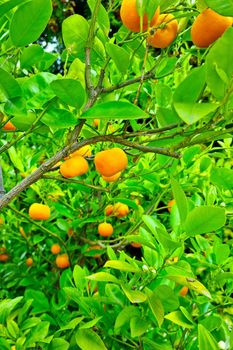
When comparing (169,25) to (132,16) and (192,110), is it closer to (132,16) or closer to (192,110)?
(132,16)

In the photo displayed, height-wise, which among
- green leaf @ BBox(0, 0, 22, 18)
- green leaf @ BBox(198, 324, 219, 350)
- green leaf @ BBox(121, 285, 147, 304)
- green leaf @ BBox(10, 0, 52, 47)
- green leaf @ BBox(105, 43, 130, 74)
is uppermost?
green leaf @ BBox(0, 0, 22, 18)

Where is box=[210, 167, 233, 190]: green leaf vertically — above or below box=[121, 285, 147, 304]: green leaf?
below

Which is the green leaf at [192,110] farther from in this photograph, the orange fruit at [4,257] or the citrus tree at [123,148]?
the orange fruit at [4,257]

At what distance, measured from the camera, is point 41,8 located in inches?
23.0

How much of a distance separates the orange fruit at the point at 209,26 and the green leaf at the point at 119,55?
112 millimetres

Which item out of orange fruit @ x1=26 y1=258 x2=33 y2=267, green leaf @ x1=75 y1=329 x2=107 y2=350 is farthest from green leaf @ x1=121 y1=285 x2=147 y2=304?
orange fruit @ x1=26 y1=258 x2=33 y2=267

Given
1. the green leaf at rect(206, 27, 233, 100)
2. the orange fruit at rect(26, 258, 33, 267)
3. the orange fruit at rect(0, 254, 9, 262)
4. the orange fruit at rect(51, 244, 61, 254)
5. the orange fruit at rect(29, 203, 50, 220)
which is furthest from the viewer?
the orange fruit at rect(0, 254, 9, 262)

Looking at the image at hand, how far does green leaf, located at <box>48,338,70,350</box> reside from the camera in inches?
36.1

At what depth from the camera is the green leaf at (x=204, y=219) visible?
2.15 feet

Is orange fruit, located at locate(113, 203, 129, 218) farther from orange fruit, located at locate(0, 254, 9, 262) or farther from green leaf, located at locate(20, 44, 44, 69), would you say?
green leaf, located at locate(20, 44, 44, 69)

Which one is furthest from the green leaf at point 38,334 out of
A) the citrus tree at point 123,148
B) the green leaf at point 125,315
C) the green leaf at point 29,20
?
the green leaf at point 29,20

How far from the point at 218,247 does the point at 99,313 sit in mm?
272

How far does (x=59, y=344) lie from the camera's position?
933mm

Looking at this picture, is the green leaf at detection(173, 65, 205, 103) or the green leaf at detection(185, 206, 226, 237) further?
the green leaf at detection(185, 206, 226, 237)
